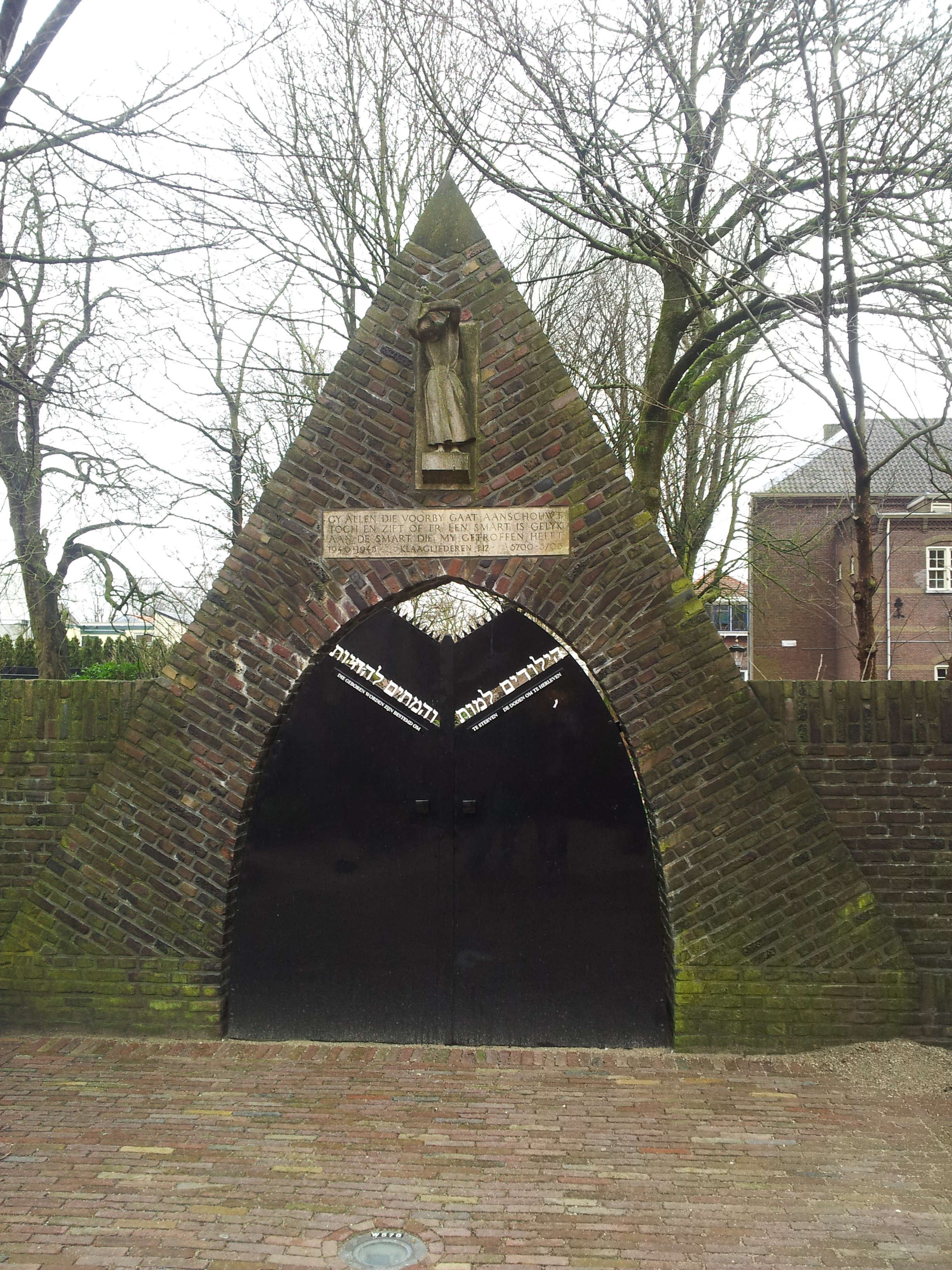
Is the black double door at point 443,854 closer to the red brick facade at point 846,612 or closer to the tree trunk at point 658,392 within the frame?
the tree trunk at point 658,392

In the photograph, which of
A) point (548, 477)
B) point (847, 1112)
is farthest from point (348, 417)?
point (847, 1112)

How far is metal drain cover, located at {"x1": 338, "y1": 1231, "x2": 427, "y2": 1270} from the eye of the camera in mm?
3746

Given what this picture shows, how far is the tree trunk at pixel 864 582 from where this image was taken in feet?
25.3

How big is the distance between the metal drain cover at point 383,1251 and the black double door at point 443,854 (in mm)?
2270

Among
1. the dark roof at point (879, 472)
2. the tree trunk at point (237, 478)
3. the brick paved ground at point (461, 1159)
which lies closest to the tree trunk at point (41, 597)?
the tree trunk at point (237, 478)

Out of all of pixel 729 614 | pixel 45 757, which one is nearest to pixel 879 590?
pixel 729 614

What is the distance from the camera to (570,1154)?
464cm

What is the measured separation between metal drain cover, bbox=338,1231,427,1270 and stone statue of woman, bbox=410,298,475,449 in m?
4.25

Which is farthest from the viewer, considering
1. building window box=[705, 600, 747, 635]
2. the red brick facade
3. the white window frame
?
the white window frame

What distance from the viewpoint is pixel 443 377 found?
6191 mm

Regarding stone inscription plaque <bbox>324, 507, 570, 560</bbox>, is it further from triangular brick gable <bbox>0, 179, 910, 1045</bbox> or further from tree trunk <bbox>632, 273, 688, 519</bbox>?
tree trunk <bbox>632, 273, 688, 519</bbox>

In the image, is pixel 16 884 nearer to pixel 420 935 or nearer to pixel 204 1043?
pixel 204 1043

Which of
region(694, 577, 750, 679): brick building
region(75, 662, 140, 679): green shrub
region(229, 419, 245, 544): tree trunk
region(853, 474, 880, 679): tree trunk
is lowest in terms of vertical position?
region(75, 662, 140, 679): green shrub

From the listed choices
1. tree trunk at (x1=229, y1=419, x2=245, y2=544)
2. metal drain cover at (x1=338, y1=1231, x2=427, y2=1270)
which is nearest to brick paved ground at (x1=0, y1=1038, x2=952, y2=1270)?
metal drain cover at (x1=338, y1=1231, x2=427, y2=1270)
